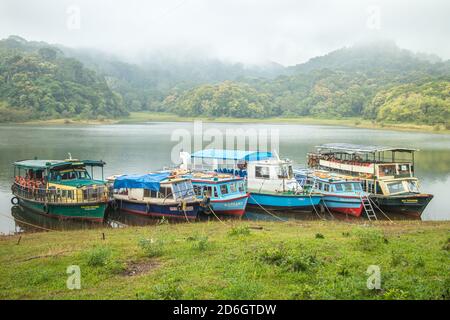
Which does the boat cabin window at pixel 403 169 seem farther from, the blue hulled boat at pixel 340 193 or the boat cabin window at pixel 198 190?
the boat cabin window at pixel 198 190

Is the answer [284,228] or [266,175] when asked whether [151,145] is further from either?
[284,228]

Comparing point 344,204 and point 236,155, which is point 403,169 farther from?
point 236,155

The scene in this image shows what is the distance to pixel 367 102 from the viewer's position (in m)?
159

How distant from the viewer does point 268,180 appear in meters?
32.1

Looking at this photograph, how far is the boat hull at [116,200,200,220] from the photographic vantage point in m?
27.5

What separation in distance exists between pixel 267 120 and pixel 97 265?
161 meters

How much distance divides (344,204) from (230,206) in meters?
8.01

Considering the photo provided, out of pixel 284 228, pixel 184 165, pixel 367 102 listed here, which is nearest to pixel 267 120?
pixel 367 102

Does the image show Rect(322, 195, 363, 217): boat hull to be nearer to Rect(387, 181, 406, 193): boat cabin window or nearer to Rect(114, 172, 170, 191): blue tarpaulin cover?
Rect(387, 181, 406, 193): boat cabin window

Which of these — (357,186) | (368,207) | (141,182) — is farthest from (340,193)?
(141,182)

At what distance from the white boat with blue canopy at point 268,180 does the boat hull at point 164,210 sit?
19.5 feet

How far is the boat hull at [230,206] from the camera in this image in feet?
93.4

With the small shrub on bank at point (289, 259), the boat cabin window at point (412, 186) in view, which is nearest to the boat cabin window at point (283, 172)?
the boat cabin window at point (412, 186)

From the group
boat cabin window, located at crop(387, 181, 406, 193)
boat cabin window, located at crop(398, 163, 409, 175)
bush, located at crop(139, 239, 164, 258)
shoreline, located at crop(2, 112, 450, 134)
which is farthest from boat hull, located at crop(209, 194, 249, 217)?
shoreline, located at crop(2, 112, 450, 134)
